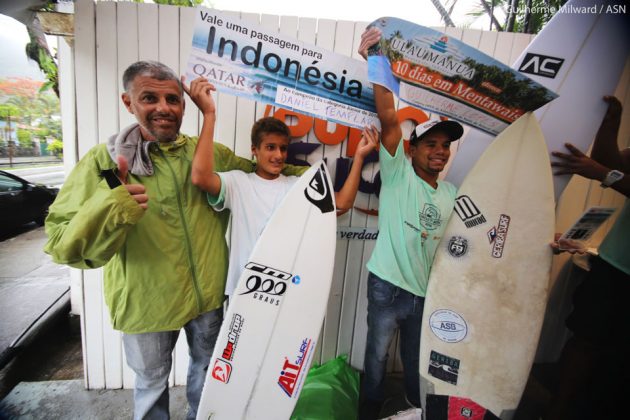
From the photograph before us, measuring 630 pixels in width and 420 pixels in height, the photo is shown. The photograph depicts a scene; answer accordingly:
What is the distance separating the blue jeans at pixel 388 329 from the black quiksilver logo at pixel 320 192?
1.63ft

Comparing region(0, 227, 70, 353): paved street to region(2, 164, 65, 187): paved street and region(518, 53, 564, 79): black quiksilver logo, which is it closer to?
region(518, 53, 564, 79): black quiksilver logo

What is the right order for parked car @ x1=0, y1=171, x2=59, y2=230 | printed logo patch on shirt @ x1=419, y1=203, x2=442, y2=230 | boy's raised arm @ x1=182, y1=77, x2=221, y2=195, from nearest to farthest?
boy's raised arm @ x1=182, y1=77, x2=221, y2=195
printed logo patch on shirt @ x1=419, y1=203, x2=442, y2=230
parked car @ x1=0, y1=171, x2=59, y2=230

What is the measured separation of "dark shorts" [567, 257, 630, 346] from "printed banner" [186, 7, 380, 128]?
1545 mm

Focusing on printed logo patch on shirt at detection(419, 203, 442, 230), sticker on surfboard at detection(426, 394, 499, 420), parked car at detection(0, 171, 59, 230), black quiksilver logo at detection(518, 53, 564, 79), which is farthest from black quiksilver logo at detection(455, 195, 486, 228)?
parked car at detection(0, 171, 59, 230)

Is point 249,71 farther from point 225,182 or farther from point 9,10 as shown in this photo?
point 9,10

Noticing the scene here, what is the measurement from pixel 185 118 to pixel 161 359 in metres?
1.45

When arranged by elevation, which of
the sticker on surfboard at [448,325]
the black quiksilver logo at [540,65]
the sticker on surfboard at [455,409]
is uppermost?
the black quiksilver logo at [540,65]

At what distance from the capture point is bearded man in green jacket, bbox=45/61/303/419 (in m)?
1.15

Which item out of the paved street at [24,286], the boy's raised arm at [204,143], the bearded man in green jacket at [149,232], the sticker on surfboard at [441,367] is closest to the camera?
the bearded man in green jacket at [149,232]

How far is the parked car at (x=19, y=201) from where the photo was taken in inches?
228

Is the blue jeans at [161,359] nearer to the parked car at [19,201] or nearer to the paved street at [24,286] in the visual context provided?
the paved street at [24,286]

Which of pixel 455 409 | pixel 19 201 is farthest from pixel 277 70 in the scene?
pixel 19 201

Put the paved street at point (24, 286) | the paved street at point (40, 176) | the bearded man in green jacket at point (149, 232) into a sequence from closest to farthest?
the bearded man in green jacket at point (149, 232)
the paved street at point (24, 286)
the paved street at point (40, 176)

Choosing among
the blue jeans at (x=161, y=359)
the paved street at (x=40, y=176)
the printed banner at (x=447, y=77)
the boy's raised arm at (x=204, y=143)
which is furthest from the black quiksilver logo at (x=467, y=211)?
the paved street at (x=40, y=176)
